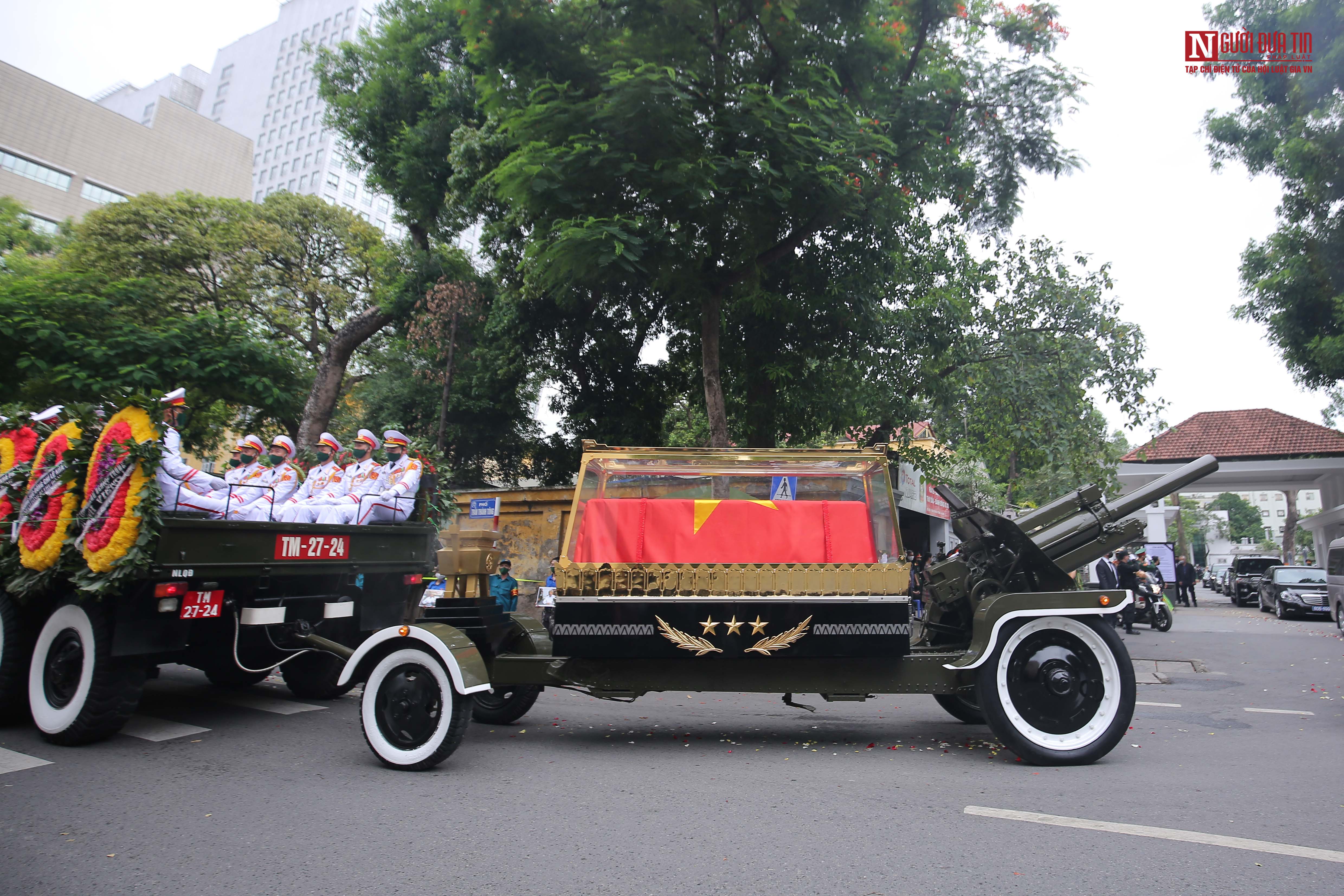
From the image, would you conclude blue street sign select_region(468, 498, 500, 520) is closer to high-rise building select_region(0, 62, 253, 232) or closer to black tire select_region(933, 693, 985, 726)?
black tire select_region(933, 693, 985, 726)

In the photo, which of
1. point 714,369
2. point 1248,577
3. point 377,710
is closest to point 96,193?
point 714,369

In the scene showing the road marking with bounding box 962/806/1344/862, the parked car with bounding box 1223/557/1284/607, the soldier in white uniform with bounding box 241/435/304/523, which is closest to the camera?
the road marking with bounding box 962/806/1344/862

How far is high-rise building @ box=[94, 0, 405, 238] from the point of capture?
85.4 m

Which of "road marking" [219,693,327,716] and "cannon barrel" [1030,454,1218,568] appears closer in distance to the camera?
"cannon barrel" [1030,454,1218,568]

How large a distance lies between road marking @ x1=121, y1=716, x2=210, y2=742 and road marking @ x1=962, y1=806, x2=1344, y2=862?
18.1 ft

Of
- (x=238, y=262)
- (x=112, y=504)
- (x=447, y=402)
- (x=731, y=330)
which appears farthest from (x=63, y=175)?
(x=112, y=504)

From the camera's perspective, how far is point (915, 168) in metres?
12.3

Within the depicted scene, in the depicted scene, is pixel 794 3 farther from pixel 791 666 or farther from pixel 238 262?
pixel 238 262

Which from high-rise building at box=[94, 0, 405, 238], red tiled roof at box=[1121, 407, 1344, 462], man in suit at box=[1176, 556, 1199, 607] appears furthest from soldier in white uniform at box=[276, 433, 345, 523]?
high-rise building at box=[94, 0, 405, 238]

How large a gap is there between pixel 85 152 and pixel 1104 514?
62578 millimetres

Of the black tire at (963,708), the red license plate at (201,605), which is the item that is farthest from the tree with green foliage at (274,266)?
the black tire at (963,708)

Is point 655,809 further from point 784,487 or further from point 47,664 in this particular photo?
point 47,664

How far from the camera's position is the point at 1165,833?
418 centimetres

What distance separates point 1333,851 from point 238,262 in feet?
84.3
